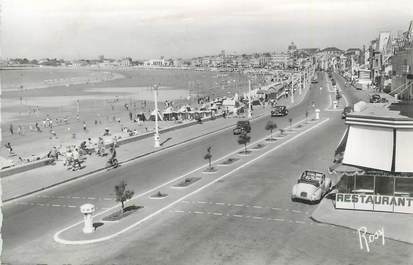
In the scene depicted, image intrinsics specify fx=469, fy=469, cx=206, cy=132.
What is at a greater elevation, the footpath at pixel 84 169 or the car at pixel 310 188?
the car at pixel 310 188

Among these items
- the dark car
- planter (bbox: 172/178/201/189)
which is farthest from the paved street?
the dark car

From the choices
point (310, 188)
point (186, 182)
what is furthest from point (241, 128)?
point (310, 188)

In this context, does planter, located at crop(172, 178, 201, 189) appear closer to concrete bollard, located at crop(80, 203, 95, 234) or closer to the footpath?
the footpath

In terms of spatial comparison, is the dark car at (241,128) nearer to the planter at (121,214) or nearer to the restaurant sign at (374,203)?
the restaurant sign at (374,203)

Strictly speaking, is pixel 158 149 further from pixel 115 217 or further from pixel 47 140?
pixel 47 140

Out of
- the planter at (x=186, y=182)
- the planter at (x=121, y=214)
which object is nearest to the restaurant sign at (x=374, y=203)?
the planter at (x=186, y=182)
